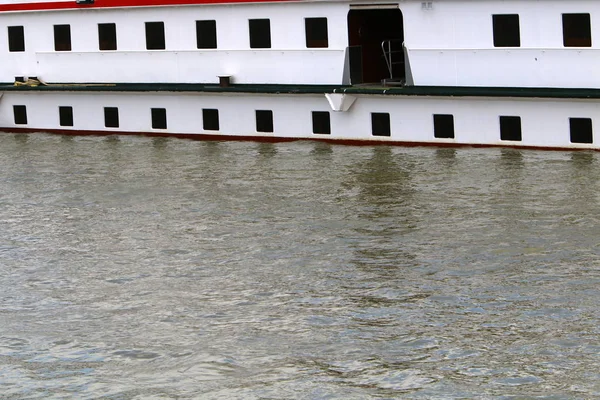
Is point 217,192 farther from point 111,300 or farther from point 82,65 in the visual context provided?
point 82,65

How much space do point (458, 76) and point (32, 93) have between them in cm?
969

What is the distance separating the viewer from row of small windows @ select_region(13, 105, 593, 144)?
2047cm

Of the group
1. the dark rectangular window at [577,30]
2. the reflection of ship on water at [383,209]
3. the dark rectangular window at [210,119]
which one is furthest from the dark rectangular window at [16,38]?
the dark rectangular window at [577,30]

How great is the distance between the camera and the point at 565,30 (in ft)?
67.7

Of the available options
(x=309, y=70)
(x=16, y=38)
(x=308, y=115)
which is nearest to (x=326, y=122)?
(x=308, y=115)

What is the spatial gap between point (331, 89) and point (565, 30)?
4346 mm

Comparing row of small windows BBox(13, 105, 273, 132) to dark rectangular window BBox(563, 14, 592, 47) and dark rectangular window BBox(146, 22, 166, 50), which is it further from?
dark rectangular window BBox(563, 14, 592, 47)

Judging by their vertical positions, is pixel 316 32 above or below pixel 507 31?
above

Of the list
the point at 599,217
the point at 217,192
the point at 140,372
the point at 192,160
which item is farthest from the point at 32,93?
the point at 140,372

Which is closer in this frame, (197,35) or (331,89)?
(331,89)

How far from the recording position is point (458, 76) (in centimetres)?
2192

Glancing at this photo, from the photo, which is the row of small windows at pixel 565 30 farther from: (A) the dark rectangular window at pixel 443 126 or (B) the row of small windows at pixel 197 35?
(B) the row of small windows at pixel 197 35

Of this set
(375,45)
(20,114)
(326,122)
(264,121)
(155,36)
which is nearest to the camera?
(326,122)

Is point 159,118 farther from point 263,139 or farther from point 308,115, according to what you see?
point 308,115
